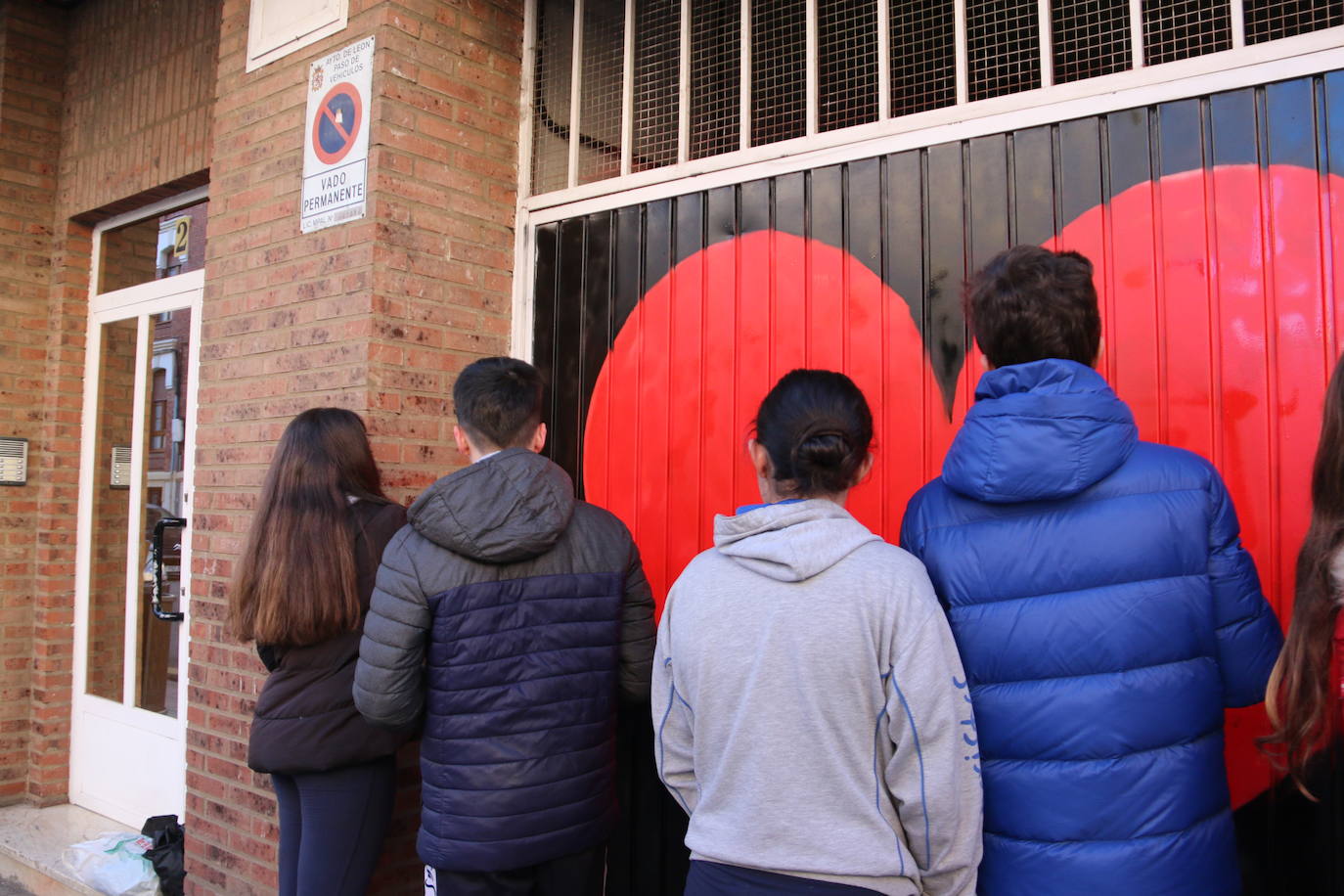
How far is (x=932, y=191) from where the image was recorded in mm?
2553

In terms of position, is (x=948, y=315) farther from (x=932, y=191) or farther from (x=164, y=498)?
(x=164, y=498)

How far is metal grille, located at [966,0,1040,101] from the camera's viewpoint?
2.47 metres

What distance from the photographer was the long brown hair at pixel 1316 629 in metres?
1.38

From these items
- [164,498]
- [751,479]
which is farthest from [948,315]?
[164,498]

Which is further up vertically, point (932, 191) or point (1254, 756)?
point (932, 191)

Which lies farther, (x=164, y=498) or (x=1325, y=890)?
(x=164, y=498)

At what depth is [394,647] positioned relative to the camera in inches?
82.1

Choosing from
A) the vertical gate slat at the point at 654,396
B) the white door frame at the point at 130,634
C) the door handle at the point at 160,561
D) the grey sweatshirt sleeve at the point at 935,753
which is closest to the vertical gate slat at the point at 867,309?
the vertical gate slat at the point at 654,396

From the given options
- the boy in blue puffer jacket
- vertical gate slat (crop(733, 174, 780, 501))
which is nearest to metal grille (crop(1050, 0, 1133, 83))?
vertical gate slat (crop(733, 174, 780, 501))

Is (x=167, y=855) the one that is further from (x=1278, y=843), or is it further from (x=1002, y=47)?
(x=1002, y=47)

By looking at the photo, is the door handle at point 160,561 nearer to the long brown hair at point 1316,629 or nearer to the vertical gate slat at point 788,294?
the vertical gate slat at point 788,294

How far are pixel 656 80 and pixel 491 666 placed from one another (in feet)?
6.95

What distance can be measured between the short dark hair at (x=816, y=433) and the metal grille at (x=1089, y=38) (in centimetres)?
133

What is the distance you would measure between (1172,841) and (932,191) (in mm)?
1697
